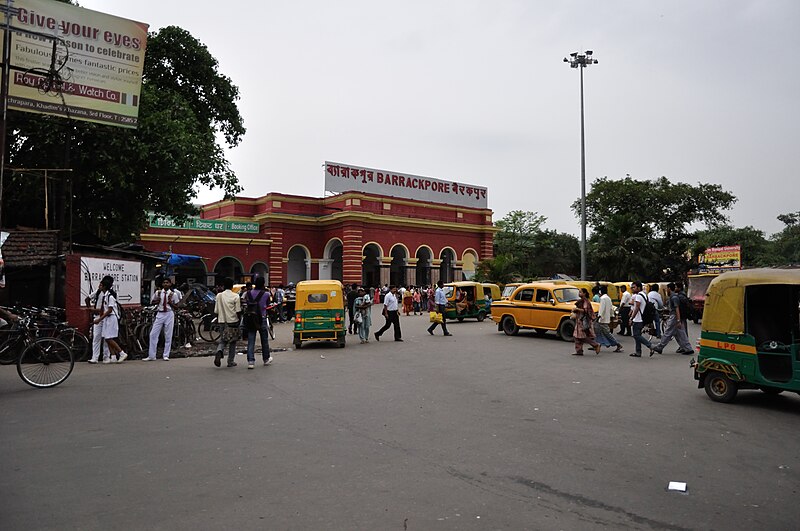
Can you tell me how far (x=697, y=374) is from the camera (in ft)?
26.4

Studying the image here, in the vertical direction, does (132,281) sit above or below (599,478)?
above

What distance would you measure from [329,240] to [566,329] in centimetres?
2451

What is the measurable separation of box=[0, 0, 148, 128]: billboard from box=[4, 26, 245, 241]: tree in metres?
1.36

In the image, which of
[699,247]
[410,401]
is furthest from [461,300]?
[699,247]

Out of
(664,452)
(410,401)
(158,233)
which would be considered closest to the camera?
(664,452)

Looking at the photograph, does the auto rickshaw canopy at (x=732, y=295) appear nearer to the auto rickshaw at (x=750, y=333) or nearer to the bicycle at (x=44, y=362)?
the auto rickshaw at (x=750, y=333)

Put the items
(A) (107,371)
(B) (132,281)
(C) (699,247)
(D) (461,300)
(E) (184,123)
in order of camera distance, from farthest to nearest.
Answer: (C) (699,247) < (D) (461,300) < (E) (184,123) < (B) (132,281) < (A) (107,371)

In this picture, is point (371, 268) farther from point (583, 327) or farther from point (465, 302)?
point (583, 327)

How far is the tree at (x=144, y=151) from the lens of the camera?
15.1 meters

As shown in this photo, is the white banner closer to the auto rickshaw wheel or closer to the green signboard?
the auto rickshaw wheel

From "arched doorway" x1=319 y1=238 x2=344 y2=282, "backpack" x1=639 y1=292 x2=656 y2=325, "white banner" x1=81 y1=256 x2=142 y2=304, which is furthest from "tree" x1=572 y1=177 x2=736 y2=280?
"white banner" x1=81 y1=256 x2=142 y2=304

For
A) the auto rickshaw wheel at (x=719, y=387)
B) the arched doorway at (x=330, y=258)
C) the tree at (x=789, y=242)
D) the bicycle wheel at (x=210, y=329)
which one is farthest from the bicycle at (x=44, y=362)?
the tree at (x=789, y=242)

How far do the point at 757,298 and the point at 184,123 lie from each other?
1524 centimetres

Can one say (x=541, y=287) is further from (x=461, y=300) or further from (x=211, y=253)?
(x=211, y=253)
